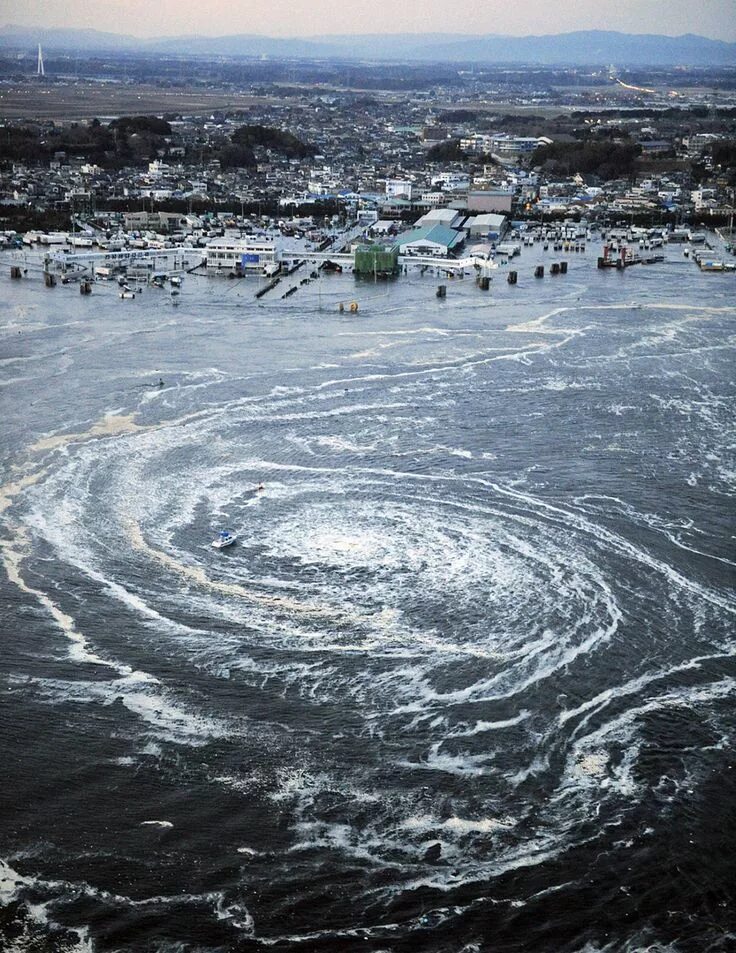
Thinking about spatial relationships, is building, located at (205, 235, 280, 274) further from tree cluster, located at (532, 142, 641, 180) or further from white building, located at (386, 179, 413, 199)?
tree cluster, located at (532, 142, 641, 180)

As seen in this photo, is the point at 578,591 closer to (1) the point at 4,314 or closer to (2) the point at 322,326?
(2) the point at 322,326

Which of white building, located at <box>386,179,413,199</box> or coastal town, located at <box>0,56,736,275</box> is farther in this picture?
white building, located at <box>386,179,413,199</box>

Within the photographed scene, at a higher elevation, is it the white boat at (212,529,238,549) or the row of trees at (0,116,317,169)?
the row of trees at (0,116,317,169)

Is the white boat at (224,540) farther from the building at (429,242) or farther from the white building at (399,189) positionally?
the white building at (399,189)

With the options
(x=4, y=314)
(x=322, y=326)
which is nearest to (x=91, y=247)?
(x=4, y=314)

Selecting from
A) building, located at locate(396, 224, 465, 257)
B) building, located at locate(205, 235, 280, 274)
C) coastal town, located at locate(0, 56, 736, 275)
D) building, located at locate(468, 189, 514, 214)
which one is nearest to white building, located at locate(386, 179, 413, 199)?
coastal town, located at locate(0, 56, 736, 275)

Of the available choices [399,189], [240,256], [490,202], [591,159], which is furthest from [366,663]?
[591,159]

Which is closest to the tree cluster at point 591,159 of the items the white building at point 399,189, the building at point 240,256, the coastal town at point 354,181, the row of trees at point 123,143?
the coastal town at point 354,181
